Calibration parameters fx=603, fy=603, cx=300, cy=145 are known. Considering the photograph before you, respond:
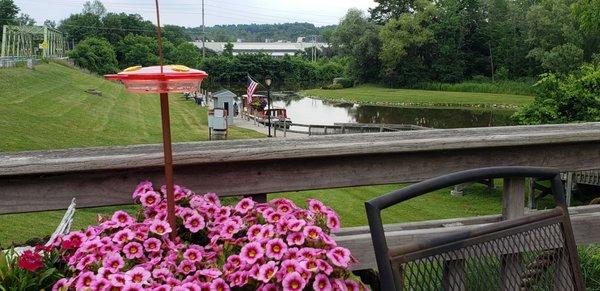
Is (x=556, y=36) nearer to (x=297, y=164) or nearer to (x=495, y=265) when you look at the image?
(x=297, y=164)

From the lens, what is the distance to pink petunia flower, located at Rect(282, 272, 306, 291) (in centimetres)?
143

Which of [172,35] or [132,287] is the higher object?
[172,35]

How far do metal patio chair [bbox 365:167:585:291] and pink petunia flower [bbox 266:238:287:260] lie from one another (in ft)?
1.17

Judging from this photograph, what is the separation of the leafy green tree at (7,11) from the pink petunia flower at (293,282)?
7576cm

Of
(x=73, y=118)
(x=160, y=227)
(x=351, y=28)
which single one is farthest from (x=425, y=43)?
(x=160, y=227)

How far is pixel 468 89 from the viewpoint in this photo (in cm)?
5853

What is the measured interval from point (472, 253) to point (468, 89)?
196 feet

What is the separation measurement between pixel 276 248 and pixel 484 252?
0.51 meters

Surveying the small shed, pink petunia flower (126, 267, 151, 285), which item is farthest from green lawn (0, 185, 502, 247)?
the small shed

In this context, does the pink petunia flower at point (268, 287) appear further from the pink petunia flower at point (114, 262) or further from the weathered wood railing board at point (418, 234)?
the weathered wood railing board at point (418, 234)

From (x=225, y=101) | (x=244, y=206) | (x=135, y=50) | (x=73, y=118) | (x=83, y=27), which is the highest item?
(x=83, y=27)

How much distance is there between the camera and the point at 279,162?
81.0 inches

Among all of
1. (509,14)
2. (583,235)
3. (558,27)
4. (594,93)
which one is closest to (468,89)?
(509,14)

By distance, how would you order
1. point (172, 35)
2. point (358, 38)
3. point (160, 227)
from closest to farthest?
point (160, 227) < point (358, 38) < point (172, 35)
